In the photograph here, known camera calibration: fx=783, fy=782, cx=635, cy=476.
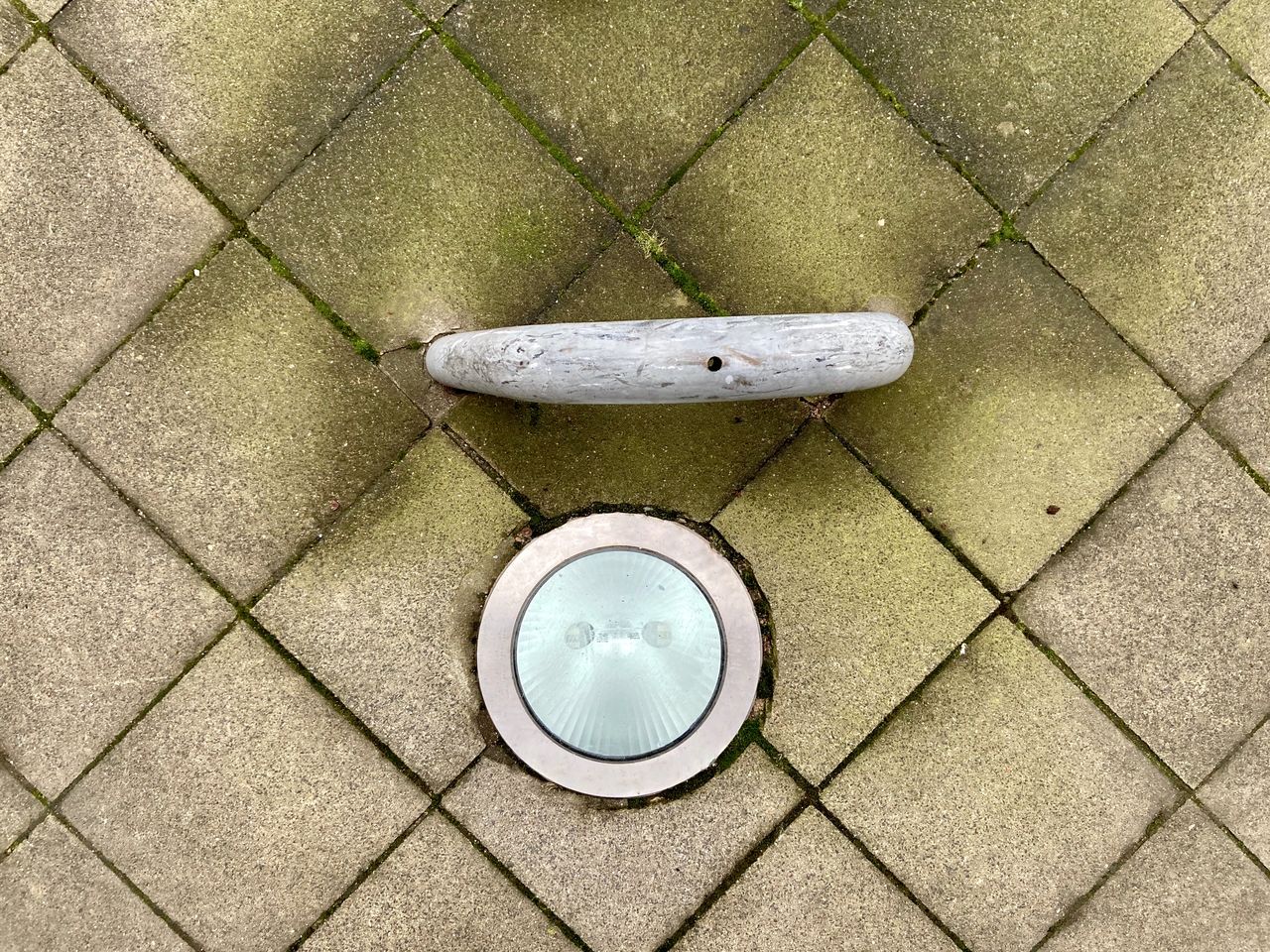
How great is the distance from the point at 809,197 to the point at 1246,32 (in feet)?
5.16

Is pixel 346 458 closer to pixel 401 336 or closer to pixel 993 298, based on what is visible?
pixel 401 336

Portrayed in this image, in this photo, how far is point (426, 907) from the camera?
2.53m

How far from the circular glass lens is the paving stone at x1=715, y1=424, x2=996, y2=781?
10.8 inches

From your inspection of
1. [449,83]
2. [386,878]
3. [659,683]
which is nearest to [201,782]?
[386,878]

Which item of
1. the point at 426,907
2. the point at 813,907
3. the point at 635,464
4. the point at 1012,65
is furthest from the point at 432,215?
the point at 813,907

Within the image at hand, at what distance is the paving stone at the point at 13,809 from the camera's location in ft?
8.25

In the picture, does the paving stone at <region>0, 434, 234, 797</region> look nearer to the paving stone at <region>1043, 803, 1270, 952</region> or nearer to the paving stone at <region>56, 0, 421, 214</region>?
the paving stone at <region>56, 0, 421, 214</region>

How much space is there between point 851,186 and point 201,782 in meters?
2.88

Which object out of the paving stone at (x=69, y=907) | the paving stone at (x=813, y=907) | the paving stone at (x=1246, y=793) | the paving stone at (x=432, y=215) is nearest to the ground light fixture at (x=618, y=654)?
the paving stone at (x=813, y=907)

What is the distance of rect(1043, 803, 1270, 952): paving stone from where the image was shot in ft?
8.46

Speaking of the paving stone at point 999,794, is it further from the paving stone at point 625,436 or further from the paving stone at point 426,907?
the paving stone at point 426,907

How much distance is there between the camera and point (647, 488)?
257cm

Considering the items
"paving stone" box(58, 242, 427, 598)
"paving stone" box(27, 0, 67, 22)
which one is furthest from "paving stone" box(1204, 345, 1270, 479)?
"paving stone" box(27, 0, 67, 22)

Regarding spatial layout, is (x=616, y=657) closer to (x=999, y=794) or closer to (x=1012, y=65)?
(x=999, y=794)
